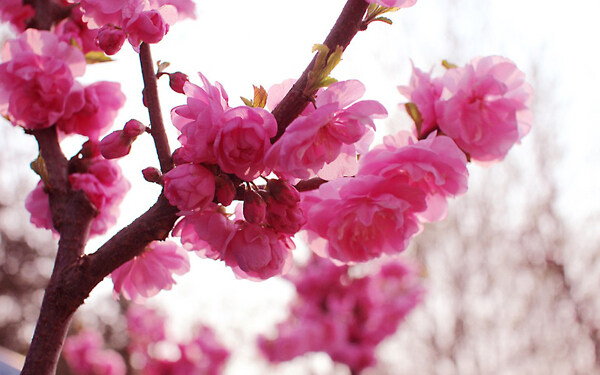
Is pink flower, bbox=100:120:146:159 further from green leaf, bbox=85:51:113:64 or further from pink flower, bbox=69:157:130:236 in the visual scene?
green leaf, bbox=85:51:113:64

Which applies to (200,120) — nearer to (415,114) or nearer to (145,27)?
(145,27)

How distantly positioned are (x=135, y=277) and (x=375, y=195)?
52 cm

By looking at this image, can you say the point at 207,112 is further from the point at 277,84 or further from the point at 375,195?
the point at 375,195

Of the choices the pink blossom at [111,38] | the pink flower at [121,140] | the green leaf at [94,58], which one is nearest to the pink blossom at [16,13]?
the green leaf at [94,58]

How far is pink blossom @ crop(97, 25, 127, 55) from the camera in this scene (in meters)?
0.91

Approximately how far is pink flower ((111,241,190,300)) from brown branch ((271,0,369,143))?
39cm

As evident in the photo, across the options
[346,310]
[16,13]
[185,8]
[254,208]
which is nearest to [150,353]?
[346,310]

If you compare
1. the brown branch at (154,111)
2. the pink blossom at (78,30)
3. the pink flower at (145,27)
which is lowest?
the brown branch at (154,111)

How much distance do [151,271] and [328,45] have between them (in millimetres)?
563

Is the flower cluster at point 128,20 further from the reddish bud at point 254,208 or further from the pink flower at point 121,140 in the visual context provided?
the reddish bud at point 254,208

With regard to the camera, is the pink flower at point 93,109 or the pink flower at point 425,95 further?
the pink flower at point 93,109

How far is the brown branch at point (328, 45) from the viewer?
0.80 meters

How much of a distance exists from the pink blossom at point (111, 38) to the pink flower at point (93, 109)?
33 centimetres

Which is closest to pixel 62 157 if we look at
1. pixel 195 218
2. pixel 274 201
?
pixel 195 218
